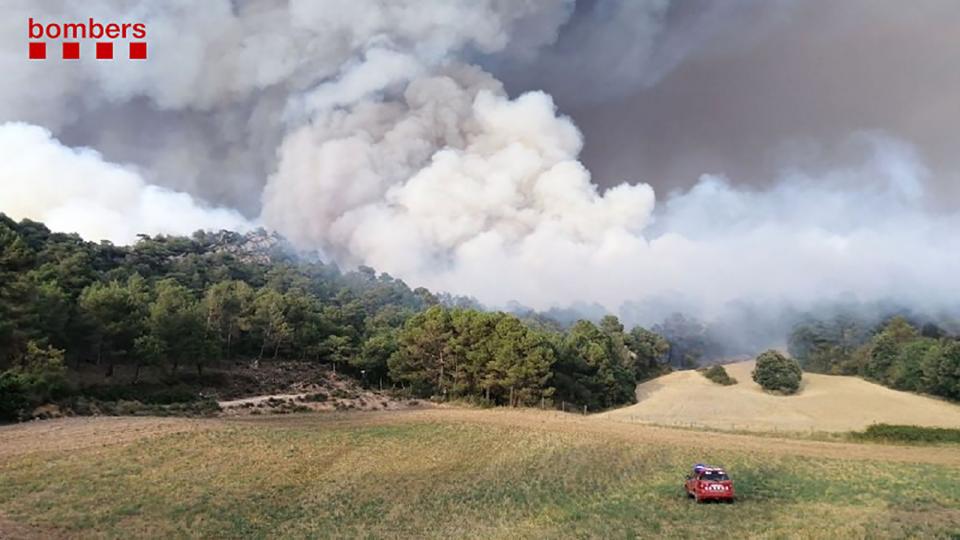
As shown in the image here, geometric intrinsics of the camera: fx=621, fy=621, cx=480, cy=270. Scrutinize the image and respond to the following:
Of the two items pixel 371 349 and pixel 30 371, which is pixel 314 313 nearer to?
pixel 371 349

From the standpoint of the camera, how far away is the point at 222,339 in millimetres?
108312

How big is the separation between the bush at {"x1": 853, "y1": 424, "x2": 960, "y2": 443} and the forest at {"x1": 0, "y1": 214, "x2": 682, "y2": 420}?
43.0m

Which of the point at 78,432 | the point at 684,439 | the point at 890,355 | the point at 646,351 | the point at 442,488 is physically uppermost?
the point at 78,432

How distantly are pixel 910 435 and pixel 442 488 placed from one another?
5836 centimetres

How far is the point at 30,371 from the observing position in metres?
56.4

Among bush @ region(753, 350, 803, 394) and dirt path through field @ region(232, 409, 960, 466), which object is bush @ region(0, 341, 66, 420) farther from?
bush @ region(753, 350, 803, 394)

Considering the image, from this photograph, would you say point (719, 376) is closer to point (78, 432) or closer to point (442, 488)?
point (442, 488)

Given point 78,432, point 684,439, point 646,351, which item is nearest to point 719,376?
point 646,351

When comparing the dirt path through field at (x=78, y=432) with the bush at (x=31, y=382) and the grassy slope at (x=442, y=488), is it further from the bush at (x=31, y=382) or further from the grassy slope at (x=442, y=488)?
the bush at (x=31, y=382)

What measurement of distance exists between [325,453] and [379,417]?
25238 millimetres

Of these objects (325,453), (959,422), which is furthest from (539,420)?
(959,422)

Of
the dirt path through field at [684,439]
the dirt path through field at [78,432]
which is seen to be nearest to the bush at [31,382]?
the dirt path through field at [78,432]

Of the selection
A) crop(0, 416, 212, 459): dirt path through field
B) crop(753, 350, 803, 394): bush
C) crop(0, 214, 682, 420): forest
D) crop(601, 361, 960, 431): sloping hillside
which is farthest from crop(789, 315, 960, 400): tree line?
crop(0, 416, 212, 459): dirt path through field

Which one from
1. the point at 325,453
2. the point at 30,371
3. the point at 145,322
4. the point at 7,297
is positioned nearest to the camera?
the point at 325,453
